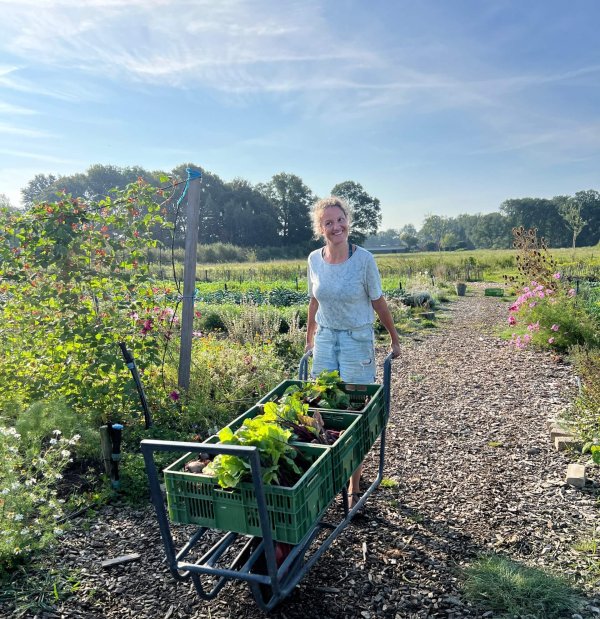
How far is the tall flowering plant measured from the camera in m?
8.14

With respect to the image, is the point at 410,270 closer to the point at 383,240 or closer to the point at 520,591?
the point at 520,591

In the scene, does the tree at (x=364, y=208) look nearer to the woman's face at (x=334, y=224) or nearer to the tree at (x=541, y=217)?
the tree at (x=541, y=217)

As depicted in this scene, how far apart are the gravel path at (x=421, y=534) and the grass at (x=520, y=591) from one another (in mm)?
86

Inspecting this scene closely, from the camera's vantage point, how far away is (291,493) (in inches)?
75.9

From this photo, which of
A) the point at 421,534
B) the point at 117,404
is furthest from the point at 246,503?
the point at 117,404

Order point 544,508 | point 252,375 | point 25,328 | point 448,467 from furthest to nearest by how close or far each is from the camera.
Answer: point 252,375, point 25,328, point 448,467, point 544,508

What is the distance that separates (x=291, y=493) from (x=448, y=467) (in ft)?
9.62

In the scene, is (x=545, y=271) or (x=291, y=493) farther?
(x=545, y=271)

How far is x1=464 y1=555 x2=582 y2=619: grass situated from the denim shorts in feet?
4.47

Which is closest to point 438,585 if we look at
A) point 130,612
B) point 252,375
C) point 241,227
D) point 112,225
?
point 130,612

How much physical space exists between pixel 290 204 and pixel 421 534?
5603 cm

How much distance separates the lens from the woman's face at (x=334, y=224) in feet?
11.0

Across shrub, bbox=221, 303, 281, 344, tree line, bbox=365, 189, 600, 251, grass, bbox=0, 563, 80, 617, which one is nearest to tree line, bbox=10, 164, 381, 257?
tree line, bbox=365, 189, 600, 251

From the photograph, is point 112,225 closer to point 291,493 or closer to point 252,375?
point 252,375
